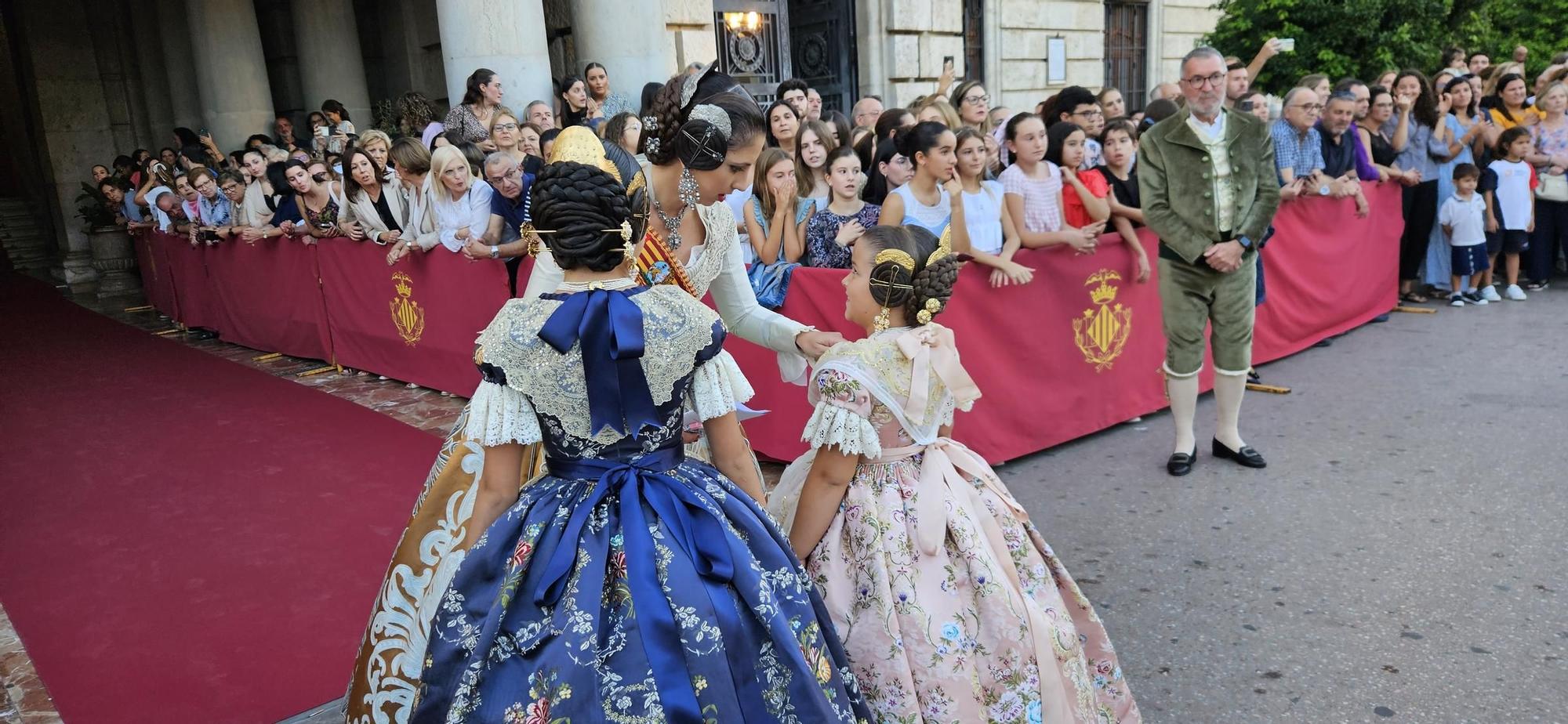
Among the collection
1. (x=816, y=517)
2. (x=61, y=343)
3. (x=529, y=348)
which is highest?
→ (x=529, y=348)

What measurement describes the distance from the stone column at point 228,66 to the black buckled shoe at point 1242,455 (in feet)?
41.7

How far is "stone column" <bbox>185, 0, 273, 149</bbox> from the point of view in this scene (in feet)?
43.1

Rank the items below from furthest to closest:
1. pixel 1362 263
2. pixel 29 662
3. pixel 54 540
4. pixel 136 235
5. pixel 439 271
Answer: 1. pixel 136 235
2. pixel 1362 263
3. pixel 439 271
4. pixel 54 540
5. pixel 29 662

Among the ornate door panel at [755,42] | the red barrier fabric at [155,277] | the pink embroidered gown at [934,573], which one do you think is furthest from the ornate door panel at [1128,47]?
the pink embroidered gown at [934,573]

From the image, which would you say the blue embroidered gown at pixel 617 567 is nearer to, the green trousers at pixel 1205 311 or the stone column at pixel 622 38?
the green trousers at pixel 1205 311

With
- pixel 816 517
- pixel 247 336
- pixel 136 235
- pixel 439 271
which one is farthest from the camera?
pixel 136 235

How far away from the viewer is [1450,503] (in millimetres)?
4258

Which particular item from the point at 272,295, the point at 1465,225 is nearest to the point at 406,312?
the point at 272,295

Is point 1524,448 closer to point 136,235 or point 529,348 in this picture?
point 529,348

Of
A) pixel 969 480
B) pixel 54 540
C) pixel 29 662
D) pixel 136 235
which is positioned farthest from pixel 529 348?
pixel 136 235

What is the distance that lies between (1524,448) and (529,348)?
4901 mm

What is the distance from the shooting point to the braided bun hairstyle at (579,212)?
204 centimetres

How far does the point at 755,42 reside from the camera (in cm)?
1221

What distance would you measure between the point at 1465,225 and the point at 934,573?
756 centimetres
